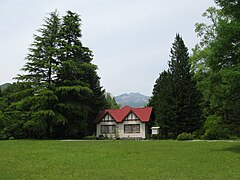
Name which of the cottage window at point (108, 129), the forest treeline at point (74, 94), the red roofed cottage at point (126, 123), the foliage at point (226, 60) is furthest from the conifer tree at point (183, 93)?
the foliage at point (226, 60)

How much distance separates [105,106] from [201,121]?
18.2 metres

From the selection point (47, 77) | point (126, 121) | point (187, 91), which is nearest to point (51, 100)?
point (47, 77)

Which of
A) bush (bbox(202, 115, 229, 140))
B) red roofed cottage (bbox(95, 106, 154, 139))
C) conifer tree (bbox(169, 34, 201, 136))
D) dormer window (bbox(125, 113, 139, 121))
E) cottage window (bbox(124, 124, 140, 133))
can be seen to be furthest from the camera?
dormer window (bbox(125, 113, 139, 121))

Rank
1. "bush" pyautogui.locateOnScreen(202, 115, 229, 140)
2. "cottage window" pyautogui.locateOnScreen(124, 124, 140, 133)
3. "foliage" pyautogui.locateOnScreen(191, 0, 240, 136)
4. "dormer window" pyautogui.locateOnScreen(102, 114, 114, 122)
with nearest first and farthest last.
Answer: "foliage" pyautogui.locateOnScreen(191, 0, 240, 136) < "bush" pyautogui.locateOnScreen(202, 115, 229, 140) < "cottage window" pyautogui.locateOnScreen(124, 124, 140, 133) < "dormer window" pyautogui.locateOnScreen(102, 114, 114, 122)

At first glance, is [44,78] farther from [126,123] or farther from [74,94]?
[126,123]

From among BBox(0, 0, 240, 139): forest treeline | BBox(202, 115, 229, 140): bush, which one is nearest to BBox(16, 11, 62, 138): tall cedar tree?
BBox(0, 0, 240, 139): forest treeline

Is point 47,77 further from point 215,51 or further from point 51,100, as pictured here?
point 215,51

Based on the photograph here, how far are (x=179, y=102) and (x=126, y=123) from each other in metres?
10.6

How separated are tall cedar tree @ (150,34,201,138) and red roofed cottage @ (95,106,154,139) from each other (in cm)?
522

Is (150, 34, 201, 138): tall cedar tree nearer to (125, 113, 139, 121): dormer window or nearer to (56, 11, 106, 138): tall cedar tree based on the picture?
(125, 113, 139, 121): dormer window

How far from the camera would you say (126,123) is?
44.2m

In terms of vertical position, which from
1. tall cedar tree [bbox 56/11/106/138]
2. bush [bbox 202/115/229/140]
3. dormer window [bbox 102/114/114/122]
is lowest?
bush [bbox 202/115/229/140]

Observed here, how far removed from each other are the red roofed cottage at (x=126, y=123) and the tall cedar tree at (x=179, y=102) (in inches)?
205

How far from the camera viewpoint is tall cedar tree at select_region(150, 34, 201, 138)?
121ft
